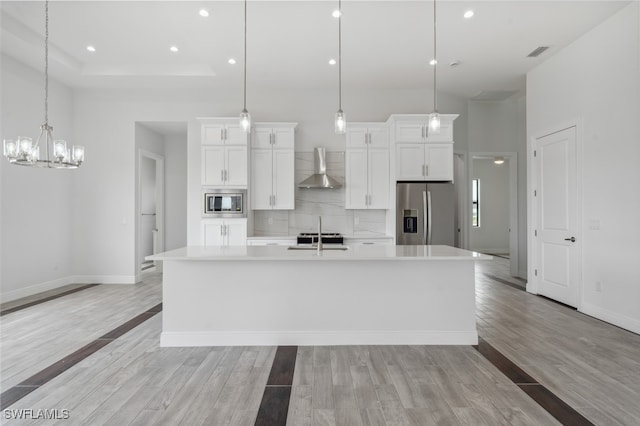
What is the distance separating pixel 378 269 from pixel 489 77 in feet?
13.1

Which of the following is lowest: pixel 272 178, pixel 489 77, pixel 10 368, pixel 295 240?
pixel 10 368

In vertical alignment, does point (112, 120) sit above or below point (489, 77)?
below

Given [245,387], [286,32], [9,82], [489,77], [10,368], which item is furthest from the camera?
[489,77]

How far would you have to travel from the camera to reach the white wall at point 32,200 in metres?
4.48

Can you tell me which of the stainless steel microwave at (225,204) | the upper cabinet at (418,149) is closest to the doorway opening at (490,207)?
the upper cabinet at (418,149)

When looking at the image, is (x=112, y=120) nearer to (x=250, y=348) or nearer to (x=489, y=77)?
(x=250, y=348)

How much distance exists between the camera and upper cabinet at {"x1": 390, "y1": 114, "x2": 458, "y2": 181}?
522 cm

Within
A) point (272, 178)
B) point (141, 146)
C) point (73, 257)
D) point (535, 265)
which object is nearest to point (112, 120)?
point (141, 146)

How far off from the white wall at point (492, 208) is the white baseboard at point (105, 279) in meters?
9.19

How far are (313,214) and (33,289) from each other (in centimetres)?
440

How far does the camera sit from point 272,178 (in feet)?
17.9

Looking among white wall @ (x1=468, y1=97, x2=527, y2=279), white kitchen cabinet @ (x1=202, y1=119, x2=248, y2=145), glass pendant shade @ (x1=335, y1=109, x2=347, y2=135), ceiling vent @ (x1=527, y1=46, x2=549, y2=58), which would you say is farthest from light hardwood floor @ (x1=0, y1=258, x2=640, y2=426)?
white wall @ (x1=468, y1=97, x2=527, y2=279)

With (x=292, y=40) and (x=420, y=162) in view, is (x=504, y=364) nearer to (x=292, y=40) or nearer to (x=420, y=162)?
(x=420, y=162)

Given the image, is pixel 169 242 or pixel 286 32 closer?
pixel 286 32
